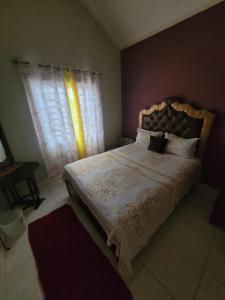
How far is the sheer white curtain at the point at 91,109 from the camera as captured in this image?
2578 mm

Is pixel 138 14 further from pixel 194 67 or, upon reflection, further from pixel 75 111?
pixel 75 111

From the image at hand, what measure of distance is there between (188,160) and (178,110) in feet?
2.91

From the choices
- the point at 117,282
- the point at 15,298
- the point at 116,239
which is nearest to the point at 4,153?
the point at 15,298

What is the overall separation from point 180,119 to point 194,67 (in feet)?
2.62

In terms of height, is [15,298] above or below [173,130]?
below

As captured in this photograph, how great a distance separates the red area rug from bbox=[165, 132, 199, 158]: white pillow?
1.81 metres

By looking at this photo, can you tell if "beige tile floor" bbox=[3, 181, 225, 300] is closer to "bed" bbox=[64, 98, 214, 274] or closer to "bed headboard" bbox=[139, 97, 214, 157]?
"bed" bbox=[64, 98, 214, 274]

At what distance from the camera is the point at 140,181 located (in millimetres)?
1600

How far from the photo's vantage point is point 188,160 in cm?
205

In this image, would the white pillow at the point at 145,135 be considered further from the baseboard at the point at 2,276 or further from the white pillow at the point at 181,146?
the baseboard at the point at 2,276

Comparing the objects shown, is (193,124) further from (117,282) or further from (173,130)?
(117,282)

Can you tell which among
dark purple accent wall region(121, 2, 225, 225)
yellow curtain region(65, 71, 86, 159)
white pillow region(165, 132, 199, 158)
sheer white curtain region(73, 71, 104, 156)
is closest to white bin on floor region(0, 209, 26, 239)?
yellow curtain region(65, 71, 86, 159)

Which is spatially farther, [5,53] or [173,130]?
[173,130]

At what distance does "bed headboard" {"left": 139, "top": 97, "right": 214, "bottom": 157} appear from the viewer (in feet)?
6.72
